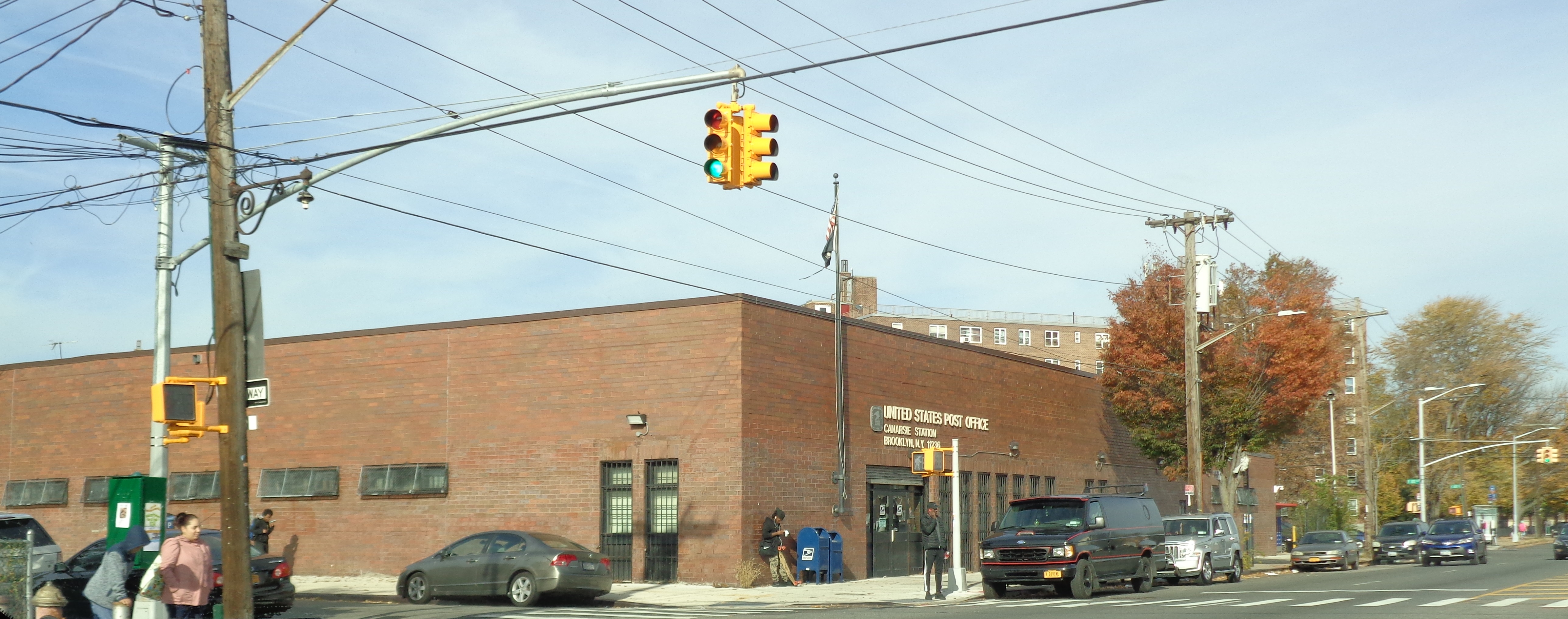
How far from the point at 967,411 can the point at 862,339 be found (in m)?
5.08

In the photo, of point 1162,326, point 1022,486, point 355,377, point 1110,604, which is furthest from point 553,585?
point 1162,326

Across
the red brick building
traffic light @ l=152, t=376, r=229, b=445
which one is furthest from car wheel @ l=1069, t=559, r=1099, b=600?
traffic light @ l=152, t=376, r=229, b=445

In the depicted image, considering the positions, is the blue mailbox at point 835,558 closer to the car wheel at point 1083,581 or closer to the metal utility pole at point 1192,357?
the car wheel at point 1083,581

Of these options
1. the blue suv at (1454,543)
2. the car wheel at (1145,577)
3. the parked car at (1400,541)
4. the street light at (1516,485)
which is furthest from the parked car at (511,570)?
the street light at (1516,485)

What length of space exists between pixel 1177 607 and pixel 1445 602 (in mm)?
4447

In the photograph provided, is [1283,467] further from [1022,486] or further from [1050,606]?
[1050,606]

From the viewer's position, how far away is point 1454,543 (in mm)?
40031

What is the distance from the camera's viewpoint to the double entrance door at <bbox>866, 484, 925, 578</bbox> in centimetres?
2864

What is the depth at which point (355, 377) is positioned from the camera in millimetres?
29562

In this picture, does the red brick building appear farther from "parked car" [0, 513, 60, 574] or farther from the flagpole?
"parked car" [0, 513, 60, 574]

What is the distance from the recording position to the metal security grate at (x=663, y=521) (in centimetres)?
2533

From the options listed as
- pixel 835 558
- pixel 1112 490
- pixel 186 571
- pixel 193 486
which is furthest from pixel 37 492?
pixel 1112 490

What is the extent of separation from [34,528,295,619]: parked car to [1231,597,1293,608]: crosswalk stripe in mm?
14032

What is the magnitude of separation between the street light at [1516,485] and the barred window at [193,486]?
60.7 metres
